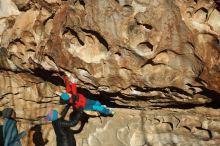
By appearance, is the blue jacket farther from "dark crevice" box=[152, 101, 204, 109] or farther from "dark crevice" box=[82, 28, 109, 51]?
"dark crevice" box=[152, 101, 204, 109]

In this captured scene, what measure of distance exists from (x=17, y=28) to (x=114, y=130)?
138 centimetres

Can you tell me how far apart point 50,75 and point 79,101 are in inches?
16.2

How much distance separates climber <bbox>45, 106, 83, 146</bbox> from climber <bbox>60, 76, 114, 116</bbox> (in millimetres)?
69

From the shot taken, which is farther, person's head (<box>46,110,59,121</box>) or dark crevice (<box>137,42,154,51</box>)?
person's head (<box>46,110,59,121</box>)

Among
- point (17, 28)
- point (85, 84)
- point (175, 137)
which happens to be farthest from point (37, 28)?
point (175, 137)

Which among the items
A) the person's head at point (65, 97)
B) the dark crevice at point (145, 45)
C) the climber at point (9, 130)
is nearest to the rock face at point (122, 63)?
the dark crevice at point (145, 45)

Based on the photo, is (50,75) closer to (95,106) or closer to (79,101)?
(79,101)

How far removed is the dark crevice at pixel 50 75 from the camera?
3.47 meters

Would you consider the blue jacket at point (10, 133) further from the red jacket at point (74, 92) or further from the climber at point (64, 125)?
the red jacket at point (74, 92)

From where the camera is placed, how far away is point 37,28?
10.6 feet

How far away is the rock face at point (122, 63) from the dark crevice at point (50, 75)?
11 mm

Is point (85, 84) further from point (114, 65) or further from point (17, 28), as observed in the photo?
point (17, 28)

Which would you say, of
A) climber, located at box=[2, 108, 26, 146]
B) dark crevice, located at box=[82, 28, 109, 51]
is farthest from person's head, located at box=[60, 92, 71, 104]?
dark crevice, located at box=[82, 28, 109, 51]

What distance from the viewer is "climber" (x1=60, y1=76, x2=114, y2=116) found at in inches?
132
